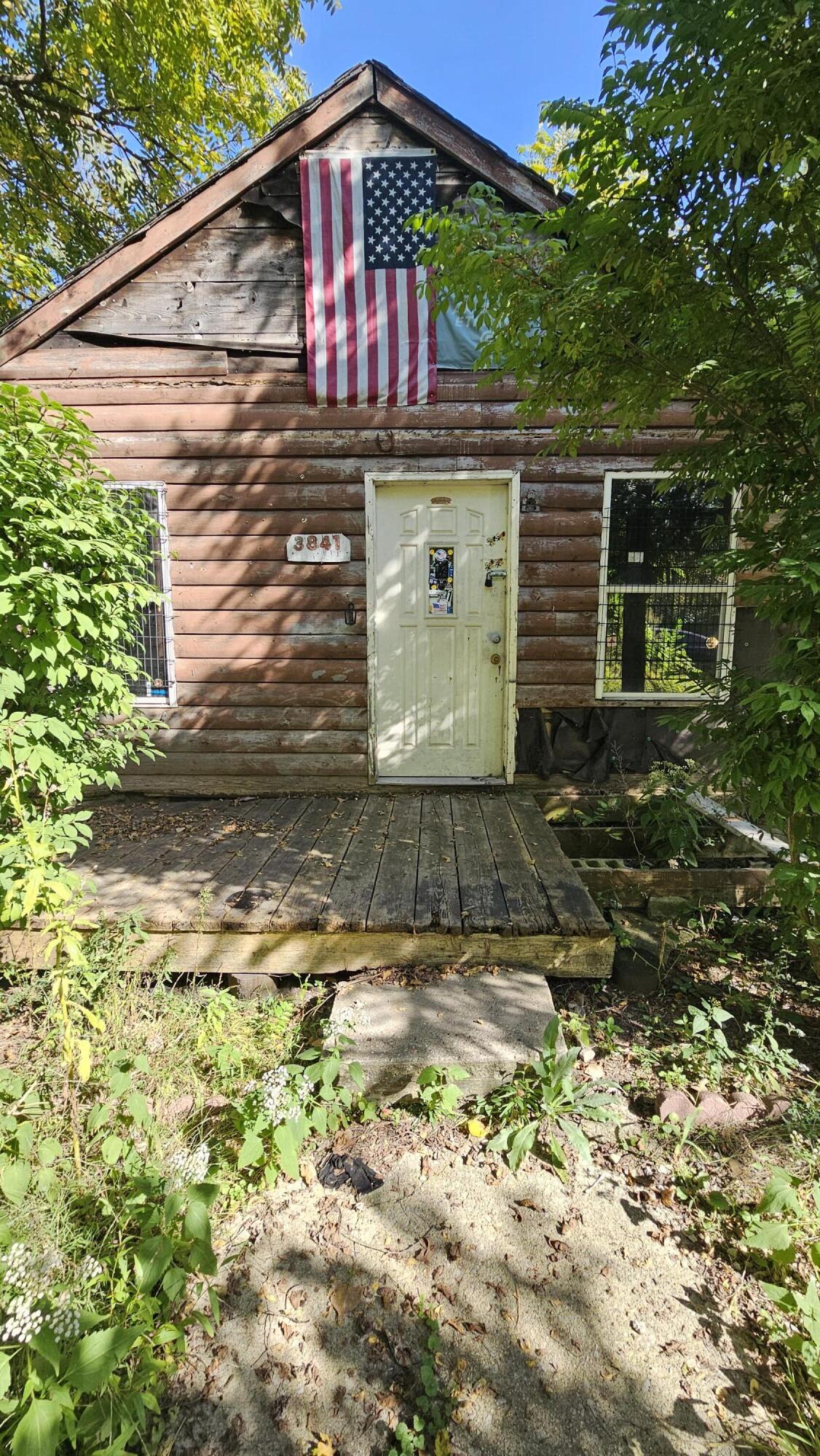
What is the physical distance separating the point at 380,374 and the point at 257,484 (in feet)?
3.98

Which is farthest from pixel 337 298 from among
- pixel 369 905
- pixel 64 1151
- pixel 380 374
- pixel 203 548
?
pixel 64 1151

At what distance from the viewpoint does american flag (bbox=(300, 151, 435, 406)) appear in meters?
4.71

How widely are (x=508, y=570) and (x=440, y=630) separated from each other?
683mm

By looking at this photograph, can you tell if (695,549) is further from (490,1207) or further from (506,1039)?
(490,1207)

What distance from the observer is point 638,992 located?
124 inches

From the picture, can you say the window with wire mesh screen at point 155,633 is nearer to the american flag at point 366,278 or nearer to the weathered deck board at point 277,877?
the american flag at point 366,278

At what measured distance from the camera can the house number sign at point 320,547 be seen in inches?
198

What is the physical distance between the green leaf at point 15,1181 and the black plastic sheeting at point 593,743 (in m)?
3.95

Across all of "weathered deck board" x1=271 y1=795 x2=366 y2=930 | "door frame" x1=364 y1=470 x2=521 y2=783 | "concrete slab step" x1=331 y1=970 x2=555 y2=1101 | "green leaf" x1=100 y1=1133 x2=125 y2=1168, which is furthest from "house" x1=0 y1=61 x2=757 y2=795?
"green leaf" x1=100 y1=1133 x2=125 y2=1168

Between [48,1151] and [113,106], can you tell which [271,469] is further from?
[113,106]

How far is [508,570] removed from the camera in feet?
16.4

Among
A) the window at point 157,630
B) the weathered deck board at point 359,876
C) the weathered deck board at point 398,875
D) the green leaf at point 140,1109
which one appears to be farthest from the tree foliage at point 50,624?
the window at point 157,630

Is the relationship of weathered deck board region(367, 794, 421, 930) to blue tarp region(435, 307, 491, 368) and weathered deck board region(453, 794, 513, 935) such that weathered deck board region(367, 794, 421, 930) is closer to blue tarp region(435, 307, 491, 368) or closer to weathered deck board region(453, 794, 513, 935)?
weathered deck board region(453, 794, 513, 935)

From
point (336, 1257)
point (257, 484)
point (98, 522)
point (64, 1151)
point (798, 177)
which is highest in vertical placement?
point (798, 177)
